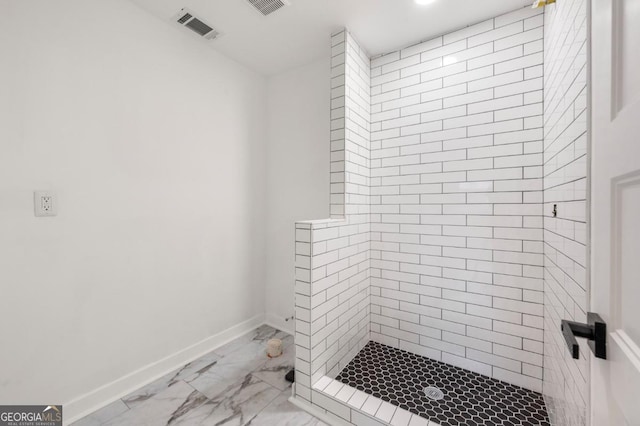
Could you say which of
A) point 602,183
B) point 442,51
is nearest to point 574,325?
point 602,183

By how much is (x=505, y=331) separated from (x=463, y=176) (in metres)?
1.07

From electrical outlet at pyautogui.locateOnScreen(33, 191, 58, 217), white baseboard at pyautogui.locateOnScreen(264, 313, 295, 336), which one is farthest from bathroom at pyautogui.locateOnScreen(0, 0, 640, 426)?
white baseboard at pyautogui.locateOnScreen(264, 313, 295, 336)

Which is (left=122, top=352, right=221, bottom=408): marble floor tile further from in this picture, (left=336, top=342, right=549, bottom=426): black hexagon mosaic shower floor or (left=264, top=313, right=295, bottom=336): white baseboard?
(left=336, top=342, right=549, bottom=426): black hexagon mosaic shower floor

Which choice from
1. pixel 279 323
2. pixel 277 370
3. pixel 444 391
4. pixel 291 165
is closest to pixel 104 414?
pixel 277 370

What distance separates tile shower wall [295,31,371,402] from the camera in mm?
1564

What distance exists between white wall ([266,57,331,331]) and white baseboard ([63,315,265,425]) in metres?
0.56

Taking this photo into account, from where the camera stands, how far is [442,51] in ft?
6.20

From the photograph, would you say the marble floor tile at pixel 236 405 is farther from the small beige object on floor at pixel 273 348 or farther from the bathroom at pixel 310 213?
the small beige object on floor at pixel 273 348

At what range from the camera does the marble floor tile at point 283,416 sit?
4.70 feet

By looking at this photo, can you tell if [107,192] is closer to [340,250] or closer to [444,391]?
[340,250]

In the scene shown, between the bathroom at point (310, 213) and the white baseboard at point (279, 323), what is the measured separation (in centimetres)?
12

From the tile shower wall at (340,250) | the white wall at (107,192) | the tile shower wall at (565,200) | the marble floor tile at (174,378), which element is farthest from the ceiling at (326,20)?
the marble floor tile at (174,378)

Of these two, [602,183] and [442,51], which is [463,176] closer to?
[442,51]

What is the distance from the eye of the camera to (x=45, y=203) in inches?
53.3
